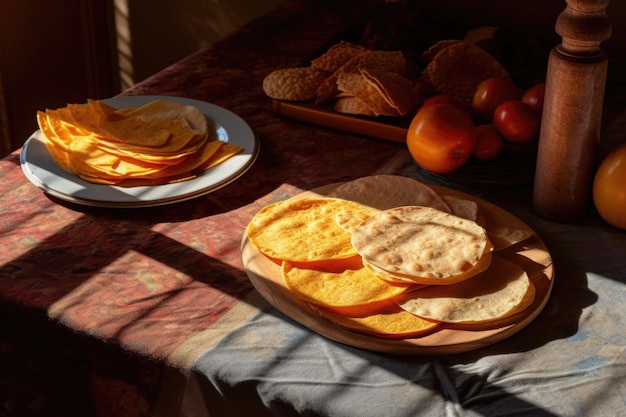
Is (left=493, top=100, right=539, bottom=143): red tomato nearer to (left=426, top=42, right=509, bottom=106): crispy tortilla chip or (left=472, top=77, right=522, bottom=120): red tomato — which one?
(left=472, top=77, right=522, bottom=120): red tomato

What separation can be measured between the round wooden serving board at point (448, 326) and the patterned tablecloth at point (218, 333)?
0.01 metres

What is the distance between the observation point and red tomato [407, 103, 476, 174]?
1413 mm

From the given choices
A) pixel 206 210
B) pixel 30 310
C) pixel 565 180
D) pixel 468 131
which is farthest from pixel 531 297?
pixel 30 310

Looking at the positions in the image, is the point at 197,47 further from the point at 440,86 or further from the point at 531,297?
the point at 531,297

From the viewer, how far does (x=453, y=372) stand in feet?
3.36

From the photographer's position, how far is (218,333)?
109 cm

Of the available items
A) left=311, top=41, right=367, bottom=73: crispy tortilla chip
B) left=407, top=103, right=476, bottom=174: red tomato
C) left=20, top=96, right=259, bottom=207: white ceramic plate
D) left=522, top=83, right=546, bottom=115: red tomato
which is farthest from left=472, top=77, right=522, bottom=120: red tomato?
left=20, top=96, right=259, bottom=207: white ceramic plate

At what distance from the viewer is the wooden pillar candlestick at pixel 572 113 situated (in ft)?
4.06

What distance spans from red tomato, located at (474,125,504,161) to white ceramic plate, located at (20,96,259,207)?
0.39 meters

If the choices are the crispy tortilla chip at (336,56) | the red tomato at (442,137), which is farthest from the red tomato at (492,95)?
the crispy tortilla chip at (336,56)

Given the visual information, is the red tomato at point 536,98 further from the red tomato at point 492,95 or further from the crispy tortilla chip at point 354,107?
the crispy tortilla chip at point 354,107

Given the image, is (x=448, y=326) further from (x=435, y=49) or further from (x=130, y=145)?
(x=435, y=49)

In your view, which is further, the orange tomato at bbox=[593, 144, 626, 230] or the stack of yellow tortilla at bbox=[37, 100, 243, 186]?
the stack of yellow tortilla at bbox=[37, 100, 243, 186]

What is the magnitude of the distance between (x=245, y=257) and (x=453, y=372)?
36 cm
